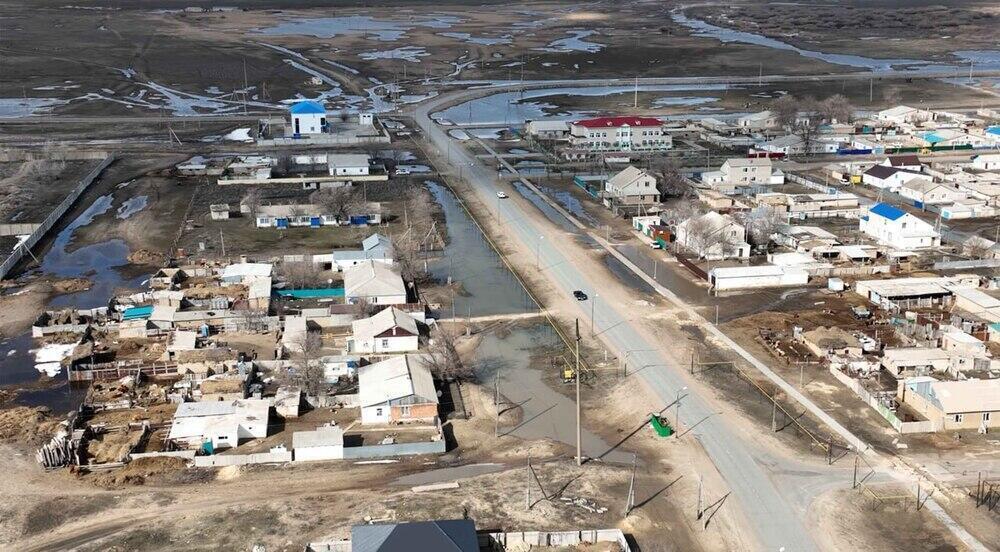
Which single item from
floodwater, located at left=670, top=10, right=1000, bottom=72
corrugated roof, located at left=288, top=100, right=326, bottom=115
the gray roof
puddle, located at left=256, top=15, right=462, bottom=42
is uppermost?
puddle, located at left=256, top=15, right=462, bottom=42

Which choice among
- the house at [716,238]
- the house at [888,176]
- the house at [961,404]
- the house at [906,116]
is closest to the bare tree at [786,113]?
the house at [906,116]

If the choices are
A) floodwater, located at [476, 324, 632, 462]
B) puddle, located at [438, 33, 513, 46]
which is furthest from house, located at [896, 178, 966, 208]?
puddle, located at [438, 33, 513, 46]

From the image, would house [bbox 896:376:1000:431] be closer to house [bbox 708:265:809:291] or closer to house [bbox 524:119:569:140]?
house [bbox 708:265:809:291]

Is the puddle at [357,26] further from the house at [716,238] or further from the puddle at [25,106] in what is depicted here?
the house at [716,238]

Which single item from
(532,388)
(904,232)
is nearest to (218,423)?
(532,388)

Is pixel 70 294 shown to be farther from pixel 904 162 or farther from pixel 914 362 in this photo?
pixel 904 162

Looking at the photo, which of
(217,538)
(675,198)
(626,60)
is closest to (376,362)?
(217,538)

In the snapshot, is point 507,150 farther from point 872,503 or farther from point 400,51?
point 400,51
